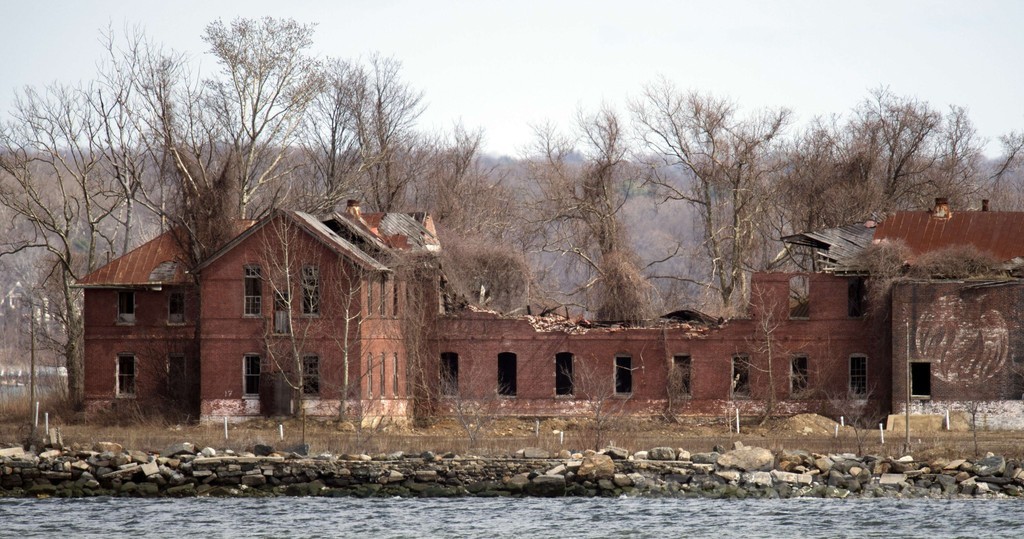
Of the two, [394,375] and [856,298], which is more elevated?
[856,298]

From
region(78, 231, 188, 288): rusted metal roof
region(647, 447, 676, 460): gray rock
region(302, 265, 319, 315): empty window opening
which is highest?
region(78, 231, 188, 288): rusted metal roof

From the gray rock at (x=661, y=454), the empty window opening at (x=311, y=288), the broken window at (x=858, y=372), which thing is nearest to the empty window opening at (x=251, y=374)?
the empty window opening at (x=311, y=288)

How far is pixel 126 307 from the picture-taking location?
179ft

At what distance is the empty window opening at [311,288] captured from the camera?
165 feet

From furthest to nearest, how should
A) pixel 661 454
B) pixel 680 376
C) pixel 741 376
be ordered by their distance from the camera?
pixel 741 376
pixel 680 376
pixel 661 454

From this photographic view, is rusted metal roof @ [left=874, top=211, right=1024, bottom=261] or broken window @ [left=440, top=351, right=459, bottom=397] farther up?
rusted metal roof @ [left=874, top=211, right=1024, bottom=261]

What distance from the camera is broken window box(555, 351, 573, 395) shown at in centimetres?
5400

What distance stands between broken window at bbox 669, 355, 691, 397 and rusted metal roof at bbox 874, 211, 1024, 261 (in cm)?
808

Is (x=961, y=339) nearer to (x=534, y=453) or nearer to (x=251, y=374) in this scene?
(x=534, y=453)

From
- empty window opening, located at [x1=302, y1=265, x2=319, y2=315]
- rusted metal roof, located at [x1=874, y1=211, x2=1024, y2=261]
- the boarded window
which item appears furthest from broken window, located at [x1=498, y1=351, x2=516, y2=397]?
rusted metal roof, located at [x1=874, y1=211, x2=1024, y2=261]

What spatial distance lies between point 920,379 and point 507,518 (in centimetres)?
2174

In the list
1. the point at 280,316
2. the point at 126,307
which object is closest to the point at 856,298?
the point at 280,316

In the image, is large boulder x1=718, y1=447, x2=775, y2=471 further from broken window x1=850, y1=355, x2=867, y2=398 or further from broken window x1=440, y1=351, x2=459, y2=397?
broken window x1=440, y1=351, x2=459, y2=397

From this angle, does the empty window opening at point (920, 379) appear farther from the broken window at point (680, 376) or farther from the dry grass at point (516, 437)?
the broken window at point (680, 376)
